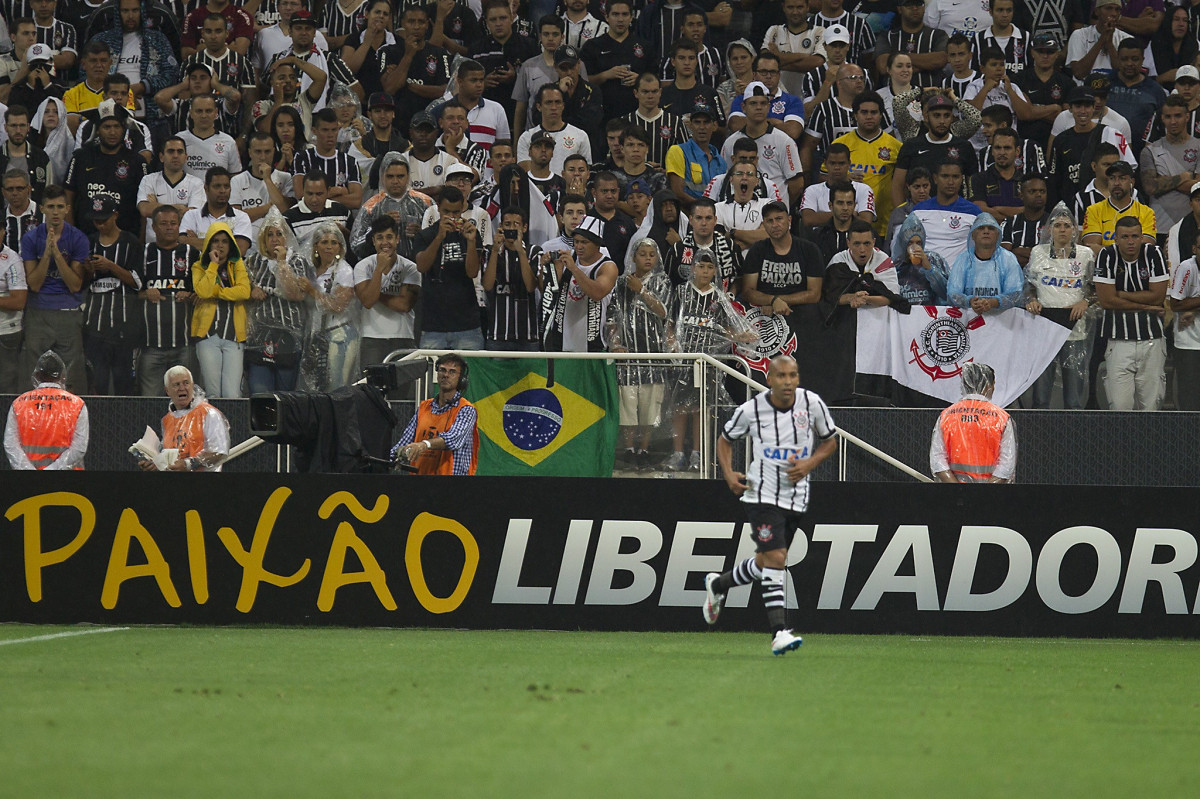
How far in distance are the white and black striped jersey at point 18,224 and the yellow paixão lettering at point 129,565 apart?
4.53 m

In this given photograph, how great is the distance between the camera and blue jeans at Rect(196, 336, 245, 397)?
46.2 feet

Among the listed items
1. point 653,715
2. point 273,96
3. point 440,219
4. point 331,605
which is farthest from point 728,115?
point 653,715

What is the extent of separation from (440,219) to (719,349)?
3.11 m

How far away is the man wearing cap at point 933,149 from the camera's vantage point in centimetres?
1638

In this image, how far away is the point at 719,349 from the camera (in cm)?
1395

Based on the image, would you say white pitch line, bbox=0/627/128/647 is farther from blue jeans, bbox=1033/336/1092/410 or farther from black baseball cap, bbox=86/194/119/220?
blue jeans, bbox=1033/336/1092/410

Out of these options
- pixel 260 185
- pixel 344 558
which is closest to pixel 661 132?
pixel 260 185

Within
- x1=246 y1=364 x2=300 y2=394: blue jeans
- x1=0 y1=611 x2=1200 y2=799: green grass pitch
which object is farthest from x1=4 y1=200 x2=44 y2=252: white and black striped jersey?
x1=0 y1=611 x2=1200 y2=799: green grass pitch

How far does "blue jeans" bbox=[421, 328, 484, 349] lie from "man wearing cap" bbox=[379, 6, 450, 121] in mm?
4691

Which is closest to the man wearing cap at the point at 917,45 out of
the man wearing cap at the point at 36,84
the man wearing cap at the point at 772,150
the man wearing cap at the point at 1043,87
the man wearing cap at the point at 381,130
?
the man wearing cap at the point at 1043,87

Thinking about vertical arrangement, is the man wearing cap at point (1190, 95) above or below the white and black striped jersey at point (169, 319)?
above

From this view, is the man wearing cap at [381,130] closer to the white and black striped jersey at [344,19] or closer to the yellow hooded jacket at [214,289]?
the white and black striped jersey at [344,19]

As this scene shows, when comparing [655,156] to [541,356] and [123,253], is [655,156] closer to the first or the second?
[541,356]

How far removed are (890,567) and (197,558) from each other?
553cm
